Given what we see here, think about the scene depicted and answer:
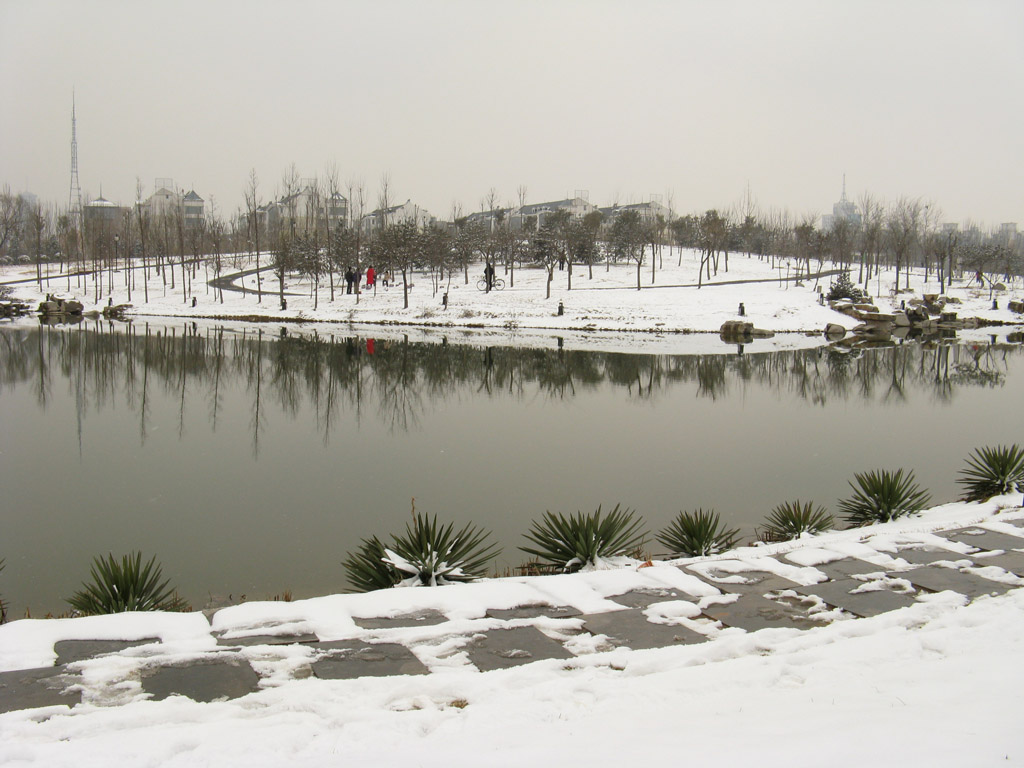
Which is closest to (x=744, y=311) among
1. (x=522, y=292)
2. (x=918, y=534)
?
(x=522, y=292)

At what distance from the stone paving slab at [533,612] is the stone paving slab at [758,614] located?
99cm

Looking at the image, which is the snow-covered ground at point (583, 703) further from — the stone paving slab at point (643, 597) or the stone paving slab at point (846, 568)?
the stone paving slab at point (846, 568)

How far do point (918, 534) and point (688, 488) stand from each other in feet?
11.1

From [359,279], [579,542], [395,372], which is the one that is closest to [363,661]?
[579,542]

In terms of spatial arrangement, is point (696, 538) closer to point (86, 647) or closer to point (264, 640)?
point (264, 640)

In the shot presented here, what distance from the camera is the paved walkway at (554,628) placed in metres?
4.12

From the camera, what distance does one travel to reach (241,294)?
55344mm

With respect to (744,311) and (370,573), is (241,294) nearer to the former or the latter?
(744,311)

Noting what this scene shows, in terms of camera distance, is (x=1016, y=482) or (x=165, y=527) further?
(x=1016, y=482)

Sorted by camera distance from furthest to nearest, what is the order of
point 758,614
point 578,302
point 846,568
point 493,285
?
point 493,285, point 578,302, point 846,568, point 758,614

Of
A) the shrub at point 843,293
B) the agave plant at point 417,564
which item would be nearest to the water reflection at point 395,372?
the agave plant at point 417,564

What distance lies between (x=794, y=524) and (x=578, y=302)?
3864 centimetres

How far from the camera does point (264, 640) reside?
15.8 ft

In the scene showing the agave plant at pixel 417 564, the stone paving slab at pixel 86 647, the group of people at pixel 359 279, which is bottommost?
the agave plant at pixel 417 564
